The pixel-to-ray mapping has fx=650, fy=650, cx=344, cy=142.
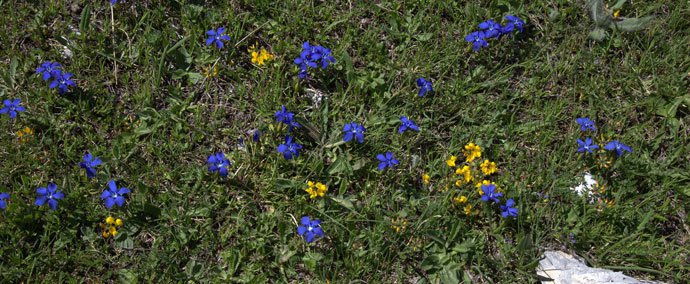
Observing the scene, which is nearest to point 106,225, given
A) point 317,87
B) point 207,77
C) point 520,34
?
point 207,77

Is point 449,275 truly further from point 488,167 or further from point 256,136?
point 256,136

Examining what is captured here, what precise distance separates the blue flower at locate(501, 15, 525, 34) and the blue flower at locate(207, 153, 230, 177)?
2068mm

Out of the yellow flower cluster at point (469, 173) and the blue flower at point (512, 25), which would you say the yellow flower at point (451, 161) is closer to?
the yellow flower cluster at point (469, 173)

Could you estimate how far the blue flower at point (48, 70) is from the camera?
3.75 metres

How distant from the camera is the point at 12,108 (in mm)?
3607

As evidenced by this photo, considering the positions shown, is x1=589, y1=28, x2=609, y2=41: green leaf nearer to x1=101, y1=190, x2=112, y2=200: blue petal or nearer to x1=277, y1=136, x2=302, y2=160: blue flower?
x1=277, y1=136, x2=302, y2=160: blue flower

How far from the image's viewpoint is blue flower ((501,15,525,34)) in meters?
4.36

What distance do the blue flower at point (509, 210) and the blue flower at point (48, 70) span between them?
105 inches

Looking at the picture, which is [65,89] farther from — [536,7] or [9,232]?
[536,7]

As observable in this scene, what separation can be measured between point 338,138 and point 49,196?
1619 millimetres

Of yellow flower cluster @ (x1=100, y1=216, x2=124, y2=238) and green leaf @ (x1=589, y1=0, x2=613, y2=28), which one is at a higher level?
yellow flower cluster @ (x1=100, y1=216, x2=124, y2=238)

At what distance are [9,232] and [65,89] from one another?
89 centimetres

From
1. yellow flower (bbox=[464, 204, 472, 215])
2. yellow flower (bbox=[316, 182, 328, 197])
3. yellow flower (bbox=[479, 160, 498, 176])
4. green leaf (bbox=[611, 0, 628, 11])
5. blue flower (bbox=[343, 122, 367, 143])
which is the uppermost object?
Result: green leaf (bbox=[611, 0, 628, 11])

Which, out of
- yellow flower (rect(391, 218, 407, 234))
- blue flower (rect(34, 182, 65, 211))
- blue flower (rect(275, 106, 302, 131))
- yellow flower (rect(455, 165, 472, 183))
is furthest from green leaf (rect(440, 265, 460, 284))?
blue flower (rect(34, 182, 65, 211))
